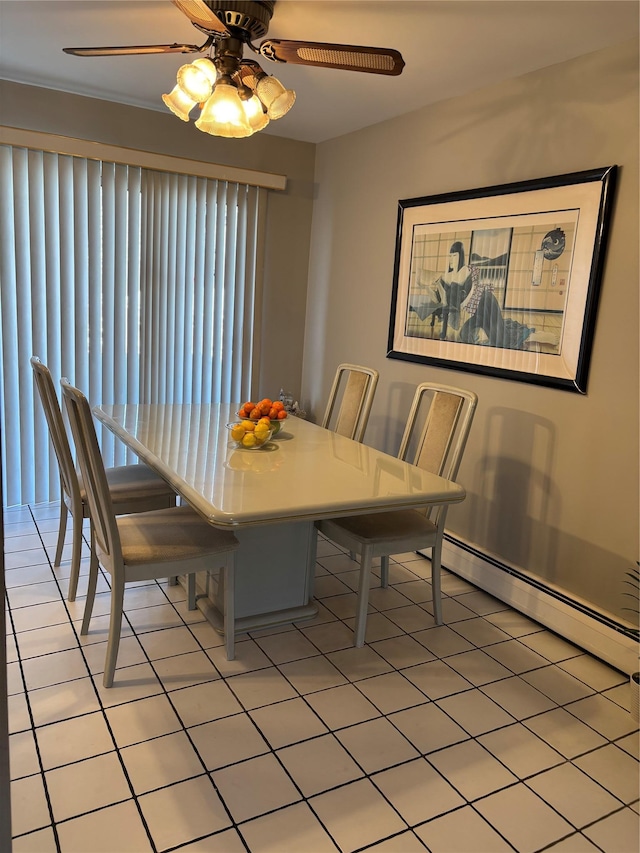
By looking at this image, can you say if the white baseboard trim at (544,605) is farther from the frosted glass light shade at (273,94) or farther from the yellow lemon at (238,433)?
the frosted glass light shade at (273,94)

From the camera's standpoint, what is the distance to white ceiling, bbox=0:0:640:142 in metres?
2.36

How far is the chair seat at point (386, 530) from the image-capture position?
8.58 ft

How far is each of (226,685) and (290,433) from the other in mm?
1226

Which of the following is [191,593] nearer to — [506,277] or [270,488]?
[270,488]

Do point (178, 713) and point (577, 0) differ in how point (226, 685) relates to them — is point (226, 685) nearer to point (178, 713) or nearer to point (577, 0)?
point (178, 713)

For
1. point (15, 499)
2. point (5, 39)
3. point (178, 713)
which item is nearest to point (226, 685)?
point (178, 713)

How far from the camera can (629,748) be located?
6.93 feet

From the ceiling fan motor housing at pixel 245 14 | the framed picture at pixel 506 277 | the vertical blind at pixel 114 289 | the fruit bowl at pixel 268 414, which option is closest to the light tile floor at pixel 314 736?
the fruit bowl at pixel 268 414

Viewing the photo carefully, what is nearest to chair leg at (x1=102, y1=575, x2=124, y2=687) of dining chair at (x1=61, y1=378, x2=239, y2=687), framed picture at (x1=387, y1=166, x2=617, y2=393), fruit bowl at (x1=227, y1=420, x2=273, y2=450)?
dining chair at (x1=61, y1=378, x2=239, y2=687)

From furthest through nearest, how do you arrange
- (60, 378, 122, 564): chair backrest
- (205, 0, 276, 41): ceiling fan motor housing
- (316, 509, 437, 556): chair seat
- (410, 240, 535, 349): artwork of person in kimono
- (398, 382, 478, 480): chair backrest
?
(410, 240, 535, 349): artwork of person in kimono
(398, 382, 478, 480): chair backrest
(316, 509, 437, 556): chair seat
(60, 378, 122, 564): chair backrest
(205, 0, 276, 41): ceiling fan motor housing

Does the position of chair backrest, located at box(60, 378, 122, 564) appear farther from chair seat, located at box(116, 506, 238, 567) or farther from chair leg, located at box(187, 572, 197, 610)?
chair leg, located at box(187, 572, 197, 610)

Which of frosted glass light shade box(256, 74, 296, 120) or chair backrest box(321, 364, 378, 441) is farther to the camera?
chair backrest box(321, 364, 378, 441)

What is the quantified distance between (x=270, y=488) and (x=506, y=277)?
5.45 ft

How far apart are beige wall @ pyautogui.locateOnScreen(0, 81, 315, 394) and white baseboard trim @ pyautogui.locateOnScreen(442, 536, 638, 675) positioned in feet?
6.58
